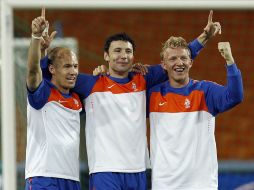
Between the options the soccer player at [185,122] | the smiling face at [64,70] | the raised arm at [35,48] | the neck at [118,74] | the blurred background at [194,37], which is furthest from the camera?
the blurred background at [194,37]

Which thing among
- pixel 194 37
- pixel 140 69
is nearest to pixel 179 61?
pixel 140 69

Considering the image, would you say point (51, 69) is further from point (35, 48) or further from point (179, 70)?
point (179, 70)

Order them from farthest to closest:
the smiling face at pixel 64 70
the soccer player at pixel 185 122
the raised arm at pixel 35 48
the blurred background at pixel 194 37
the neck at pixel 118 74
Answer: the blurred background at pixel 194 37, the neck at pixel 118 74, the smiling face at pixel 64 70, the soccer player at pixel 185 122, the raised arm at pixel 35 48

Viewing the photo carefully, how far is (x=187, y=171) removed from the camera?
14.4 feet

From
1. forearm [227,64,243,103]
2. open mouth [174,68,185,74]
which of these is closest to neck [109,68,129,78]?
open mouth [174,68,185,74]

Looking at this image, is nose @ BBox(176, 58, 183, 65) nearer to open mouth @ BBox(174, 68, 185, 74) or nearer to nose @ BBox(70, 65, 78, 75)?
open mouth @ BBox(174, 68, 185, 74)

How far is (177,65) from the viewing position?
4453 millimetres

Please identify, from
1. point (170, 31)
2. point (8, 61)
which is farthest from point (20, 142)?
point (170, 31)

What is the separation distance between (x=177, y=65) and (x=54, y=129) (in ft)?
2.60

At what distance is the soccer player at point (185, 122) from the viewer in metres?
4.38

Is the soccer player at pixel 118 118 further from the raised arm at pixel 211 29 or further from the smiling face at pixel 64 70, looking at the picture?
the smiling face at pixel 64 70

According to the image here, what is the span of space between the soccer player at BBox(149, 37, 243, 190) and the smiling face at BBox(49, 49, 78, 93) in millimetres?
494

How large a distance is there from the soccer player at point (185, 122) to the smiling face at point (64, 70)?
0.49m

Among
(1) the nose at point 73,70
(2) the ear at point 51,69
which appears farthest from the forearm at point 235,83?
(2) the ear at point 51,69
